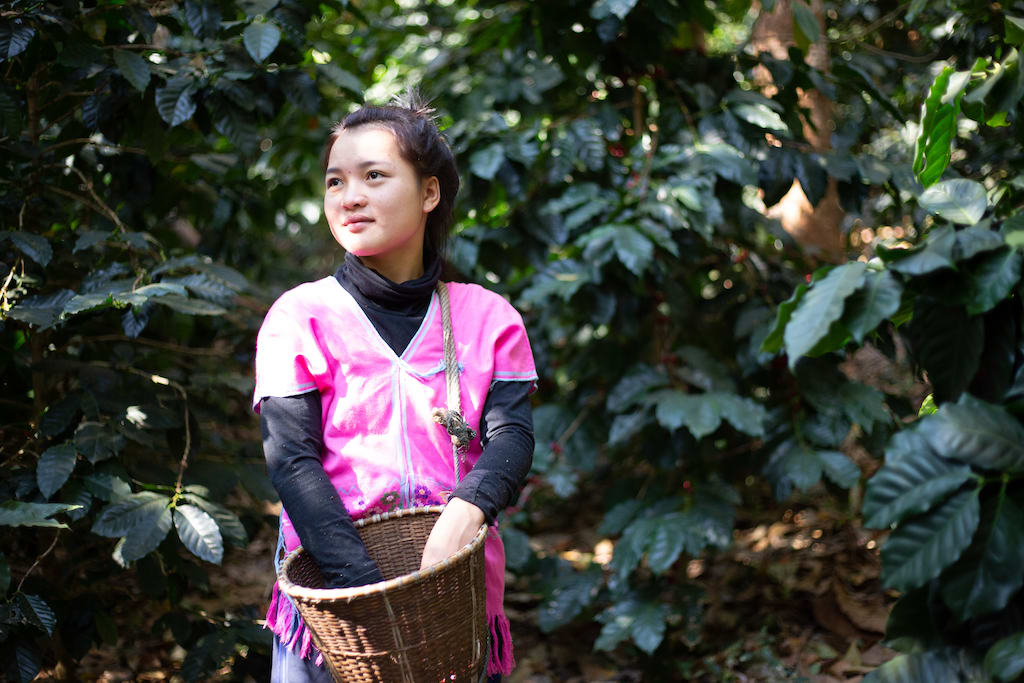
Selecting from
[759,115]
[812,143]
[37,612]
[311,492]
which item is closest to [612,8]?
[759,115]

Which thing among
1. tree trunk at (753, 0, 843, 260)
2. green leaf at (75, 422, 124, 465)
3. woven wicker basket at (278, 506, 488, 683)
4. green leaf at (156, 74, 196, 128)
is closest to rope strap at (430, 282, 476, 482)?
woven wicker basket at (278, 506, 488, 683)

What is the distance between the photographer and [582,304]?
2535mm

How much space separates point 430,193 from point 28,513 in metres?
0.91

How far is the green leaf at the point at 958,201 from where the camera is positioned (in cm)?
113

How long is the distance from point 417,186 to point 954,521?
0.99 meters

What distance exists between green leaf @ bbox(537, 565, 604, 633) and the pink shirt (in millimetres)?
1112

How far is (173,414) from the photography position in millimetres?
2033

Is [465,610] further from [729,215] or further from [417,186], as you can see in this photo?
[729,215]

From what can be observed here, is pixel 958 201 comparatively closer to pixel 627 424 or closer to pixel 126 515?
pixel 627 424

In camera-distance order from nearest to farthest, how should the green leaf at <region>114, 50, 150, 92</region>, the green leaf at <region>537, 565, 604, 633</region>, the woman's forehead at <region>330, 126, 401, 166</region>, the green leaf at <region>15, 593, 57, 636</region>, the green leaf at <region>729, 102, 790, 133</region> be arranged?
1. the woman's forehead at <region>330, 126, 401, 166</region>
2. the green leaf at <region>15, 593, 57, 636</region>
3. the green leaf at <region>114, 50, 150, 92</region>
4. the green leaf at <region>729, 102, 790, 133</region>
5. the green leaf at <region>537, 565, 604, 633</region>

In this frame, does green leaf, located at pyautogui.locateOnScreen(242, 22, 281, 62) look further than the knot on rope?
Yes

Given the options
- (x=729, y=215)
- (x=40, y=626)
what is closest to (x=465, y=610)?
(x=40, y=626)

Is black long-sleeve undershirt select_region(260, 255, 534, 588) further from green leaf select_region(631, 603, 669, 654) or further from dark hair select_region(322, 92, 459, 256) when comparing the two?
green leaf select_region(631, 603, 669, 654)

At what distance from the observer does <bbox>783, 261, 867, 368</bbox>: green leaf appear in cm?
104
